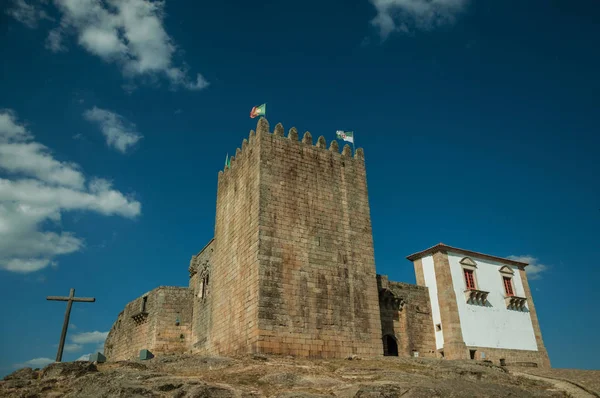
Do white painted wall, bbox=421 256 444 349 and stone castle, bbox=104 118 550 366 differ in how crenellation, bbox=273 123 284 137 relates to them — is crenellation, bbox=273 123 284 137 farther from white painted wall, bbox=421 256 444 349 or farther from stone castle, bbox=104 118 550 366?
white painted wall, bbox=421 256 444 349

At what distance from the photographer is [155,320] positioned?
75.8 feet

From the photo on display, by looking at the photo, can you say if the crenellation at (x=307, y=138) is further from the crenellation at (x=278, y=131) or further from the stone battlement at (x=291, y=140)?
the crenellation at (x=278, y=131)

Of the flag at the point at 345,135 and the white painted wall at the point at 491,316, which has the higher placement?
the flag at the point at 345,135

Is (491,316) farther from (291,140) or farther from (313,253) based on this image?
(291,140)

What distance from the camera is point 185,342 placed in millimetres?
23016

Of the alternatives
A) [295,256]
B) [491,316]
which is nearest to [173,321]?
[295,256]

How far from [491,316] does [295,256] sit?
1189 centimetres

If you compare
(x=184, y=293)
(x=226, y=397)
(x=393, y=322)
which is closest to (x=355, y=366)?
(x=226, y=397)

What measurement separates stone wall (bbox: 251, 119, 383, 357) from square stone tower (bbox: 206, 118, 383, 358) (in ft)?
0.12

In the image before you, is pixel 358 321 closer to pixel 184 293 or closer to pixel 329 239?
pixel 329 239

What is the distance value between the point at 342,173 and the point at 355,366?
8806 mm

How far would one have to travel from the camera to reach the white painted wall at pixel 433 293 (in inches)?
860

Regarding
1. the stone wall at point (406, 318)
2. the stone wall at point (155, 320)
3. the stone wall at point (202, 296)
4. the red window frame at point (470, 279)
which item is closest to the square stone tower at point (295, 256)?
the stone wall at point (202, 296)

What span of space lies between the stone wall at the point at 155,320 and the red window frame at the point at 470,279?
14146mm
